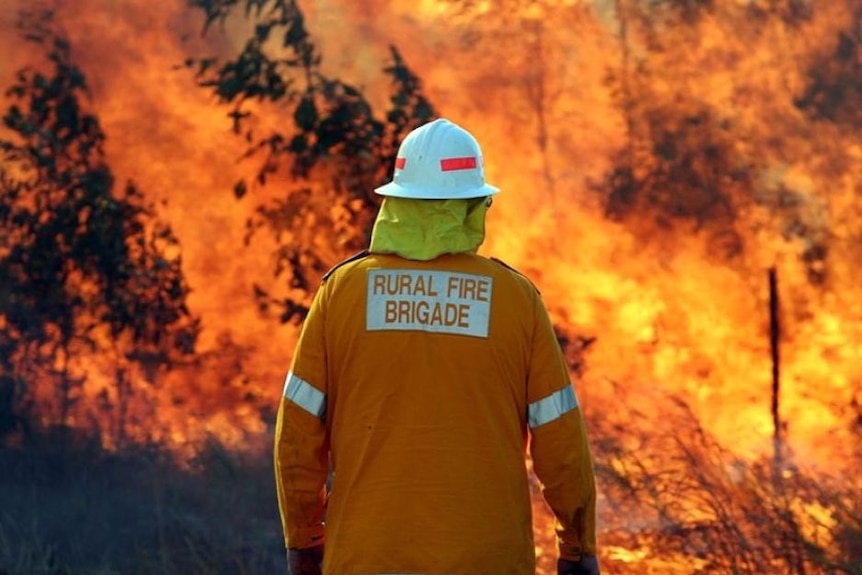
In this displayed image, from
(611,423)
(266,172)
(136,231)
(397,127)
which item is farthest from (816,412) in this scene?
(136,231)

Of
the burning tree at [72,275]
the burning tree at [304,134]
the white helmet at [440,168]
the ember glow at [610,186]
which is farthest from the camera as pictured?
the burning tree at [72,275]

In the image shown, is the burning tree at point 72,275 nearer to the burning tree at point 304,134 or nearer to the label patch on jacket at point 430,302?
the burning tree at point 304,134

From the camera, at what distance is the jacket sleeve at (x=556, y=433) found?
3.31 metres

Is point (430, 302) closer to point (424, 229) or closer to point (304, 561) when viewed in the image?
point (424, 229)

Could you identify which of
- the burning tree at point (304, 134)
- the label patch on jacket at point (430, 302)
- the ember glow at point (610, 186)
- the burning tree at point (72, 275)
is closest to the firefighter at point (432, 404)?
the label patch on jacket at point (430, 302)

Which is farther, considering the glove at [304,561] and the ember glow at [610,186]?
the ember glow at [610,186]

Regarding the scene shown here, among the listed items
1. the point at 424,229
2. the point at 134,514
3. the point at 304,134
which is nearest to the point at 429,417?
the point at 424,229

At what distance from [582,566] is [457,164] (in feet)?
3.13

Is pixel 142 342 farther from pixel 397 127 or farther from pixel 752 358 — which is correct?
pixel 752 358

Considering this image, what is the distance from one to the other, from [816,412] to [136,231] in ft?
11.8

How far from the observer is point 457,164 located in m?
3.37

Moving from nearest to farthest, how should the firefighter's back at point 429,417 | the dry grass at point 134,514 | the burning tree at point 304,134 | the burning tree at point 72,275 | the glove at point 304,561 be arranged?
the firefighter's back at point 429,417
the glove at point 304,561
the dry grass at point 134,514
the burning tree at point 304,134
the burning tree at point 72,275

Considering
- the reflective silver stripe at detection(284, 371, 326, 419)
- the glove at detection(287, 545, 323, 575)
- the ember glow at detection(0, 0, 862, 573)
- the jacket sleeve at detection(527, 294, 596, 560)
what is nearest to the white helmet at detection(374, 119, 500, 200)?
the jacket sleeve at detection(527, 294, 596, 560)

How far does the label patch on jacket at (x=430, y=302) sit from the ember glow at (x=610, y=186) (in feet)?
13.2
